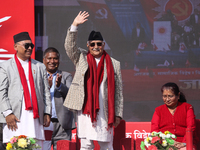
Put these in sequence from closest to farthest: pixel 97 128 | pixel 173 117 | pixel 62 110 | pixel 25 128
Result: pixel 25 128 → pixel 97 128 → pixel 173 117 → pixel 62 110

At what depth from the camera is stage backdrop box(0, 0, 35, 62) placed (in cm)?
589

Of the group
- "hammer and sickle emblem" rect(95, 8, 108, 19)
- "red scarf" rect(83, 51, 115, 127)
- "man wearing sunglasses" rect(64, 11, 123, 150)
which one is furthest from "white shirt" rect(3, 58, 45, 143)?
"hammer and sickle emblem" rect(95, 8, 108, 19)

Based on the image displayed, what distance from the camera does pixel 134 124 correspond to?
555cm

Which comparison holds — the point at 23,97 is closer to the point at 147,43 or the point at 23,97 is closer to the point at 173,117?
the point at 173,117

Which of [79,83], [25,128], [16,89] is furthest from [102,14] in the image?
[25,128]

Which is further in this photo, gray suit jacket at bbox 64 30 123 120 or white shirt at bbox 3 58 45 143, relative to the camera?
gray suit jacket at bbox 64 30 123 120

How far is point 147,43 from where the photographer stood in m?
6.01

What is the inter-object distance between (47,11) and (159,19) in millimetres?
1970

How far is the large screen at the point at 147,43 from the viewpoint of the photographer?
5992 mm

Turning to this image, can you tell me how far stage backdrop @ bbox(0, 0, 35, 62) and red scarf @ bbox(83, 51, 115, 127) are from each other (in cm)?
227

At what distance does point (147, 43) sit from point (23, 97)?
9.97 feet

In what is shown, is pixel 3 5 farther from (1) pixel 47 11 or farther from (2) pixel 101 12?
(2) pixel 101 12

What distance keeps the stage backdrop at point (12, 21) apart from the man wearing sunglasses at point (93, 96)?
2.23 m

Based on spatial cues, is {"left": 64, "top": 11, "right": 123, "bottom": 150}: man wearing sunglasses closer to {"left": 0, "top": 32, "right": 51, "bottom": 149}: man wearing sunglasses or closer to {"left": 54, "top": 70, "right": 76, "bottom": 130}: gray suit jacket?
{"left": 0, "top": 32, "right": 51, "bottom": 149}: man wearing sunglasses
